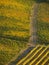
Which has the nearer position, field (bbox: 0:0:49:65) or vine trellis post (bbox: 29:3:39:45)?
field (bbox: 0:0:49:65)

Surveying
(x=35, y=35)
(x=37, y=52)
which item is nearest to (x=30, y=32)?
(x=35, y=35)

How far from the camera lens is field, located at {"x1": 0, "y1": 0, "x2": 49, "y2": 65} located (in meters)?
16.0

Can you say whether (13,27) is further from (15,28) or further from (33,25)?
(33,25)

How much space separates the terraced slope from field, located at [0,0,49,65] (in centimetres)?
97

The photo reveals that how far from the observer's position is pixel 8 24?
66.7ft

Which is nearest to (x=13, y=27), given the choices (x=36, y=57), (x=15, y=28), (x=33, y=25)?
(x=15, y=28)

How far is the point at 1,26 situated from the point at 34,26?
352cm

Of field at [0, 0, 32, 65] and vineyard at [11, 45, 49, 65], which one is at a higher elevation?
field at [0, 0, 32, 65]

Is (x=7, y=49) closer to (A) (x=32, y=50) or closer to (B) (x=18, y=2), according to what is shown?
(A) (x=32, y=50)

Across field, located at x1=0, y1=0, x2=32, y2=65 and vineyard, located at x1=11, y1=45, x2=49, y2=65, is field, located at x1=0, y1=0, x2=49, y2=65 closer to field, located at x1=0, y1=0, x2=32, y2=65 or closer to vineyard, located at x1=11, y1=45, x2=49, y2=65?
field, located at x1=0, y1=0, x2=32, y2=65

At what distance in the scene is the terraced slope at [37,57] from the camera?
14.4 metres

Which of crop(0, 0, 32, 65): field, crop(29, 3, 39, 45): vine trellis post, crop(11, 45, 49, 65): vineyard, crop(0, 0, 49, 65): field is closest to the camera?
crop(11, 45, 49, 65): vineyard

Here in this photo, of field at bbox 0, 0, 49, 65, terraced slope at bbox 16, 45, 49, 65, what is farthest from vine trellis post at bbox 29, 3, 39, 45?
terraced slope at bbox 16, 45, 49, 65

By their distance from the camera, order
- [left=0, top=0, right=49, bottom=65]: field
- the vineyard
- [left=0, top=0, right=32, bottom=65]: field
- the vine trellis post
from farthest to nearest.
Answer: the vine trellis post, [left=0, top=0, right=49, bottom=65]: field, [left=0, top=0, right=32, bottom=65]: field, the vineyard
